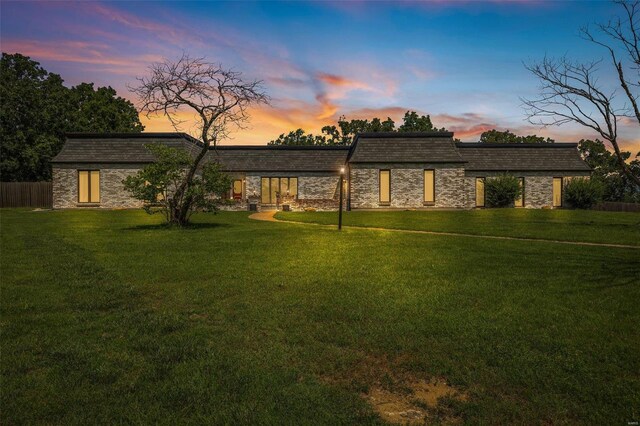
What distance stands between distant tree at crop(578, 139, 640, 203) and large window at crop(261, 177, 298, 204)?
2888cm

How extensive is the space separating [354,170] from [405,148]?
4.87 m

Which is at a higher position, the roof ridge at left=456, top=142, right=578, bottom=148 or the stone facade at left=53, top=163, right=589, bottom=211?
the roof ridge at left=456, top=142, right=578, bottom=148

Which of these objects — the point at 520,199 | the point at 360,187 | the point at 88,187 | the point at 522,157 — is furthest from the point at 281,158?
the point at 522,157

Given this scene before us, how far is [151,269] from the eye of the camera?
9.89m

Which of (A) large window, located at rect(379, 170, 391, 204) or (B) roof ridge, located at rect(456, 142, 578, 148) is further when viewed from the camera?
(B) roof ridge, located at rect(456, 142, 578, 148)

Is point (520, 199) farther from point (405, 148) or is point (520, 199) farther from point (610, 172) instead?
point (610, 172)

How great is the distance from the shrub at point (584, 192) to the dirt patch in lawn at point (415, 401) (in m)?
37.9

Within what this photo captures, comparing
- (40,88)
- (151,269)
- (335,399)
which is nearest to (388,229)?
(151,269)

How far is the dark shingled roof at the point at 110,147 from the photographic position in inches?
1411

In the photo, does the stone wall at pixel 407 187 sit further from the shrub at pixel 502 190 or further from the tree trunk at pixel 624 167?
the tree trunk at pixel 624 167

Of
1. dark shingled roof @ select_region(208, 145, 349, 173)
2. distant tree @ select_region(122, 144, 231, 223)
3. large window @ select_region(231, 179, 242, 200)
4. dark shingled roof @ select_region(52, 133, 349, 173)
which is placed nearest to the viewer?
distant tree @ select_region(122, 144, 231, 223)

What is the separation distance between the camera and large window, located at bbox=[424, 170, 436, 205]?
→ 34969 mm

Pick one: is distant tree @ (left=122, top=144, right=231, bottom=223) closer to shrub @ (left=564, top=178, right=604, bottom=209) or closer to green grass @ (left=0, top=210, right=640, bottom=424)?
green grass @ (left=0, top=210, right=640, bottom=424)

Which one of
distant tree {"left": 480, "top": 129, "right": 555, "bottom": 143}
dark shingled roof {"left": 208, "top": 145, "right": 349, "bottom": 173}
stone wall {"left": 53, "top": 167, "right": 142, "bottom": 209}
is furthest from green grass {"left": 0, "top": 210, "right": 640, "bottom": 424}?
distant tree {"left": 480, "top": 129, "right": 555, "bottom": 143}
